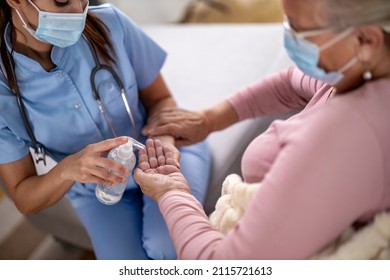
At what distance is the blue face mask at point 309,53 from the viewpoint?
67 cm

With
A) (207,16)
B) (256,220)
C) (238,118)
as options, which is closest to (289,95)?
(238,118)

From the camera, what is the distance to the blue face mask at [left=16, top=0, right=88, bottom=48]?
34.5 inches

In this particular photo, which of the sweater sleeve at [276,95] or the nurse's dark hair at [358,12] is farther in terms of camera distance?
the sweater sleeve at [276,95]

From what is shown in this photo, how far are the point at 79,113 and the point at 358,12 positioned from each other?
65 centimetres

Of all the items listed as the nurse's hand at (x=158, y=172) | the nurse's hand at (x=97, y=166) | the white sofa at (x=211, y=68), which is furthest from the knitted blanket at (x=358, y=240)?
the white sofa at (x=211, y=68)

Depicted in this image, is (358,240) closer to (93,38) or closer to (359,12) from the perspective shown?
(359,12)

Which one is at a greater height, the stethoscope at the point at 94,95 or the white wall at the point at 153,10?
the stethoscope at the point at 94,95

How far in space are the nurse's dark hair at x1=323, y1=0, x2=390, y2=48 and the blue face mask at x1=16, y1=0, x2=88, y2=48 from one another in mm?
511

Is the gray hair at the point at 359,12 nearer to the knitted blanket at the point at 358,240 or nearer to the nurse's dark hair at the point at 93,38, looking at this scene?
the knitted blanket at the point at 358,240

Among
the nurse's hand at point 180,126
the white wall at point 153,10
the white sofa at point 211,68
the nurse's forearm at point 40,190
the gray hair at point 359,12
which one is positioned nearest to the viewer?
the gray hair at point 359,12

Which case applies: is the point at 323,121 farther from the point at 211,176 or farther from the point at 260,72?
the point at 260,72

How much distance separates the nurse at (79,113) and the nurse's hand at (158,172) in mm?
41

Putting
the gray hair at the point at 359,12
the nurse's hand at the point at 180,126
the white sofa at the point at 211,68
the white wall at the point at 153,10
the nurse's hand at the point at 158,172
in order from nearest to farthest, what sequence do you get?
the gray hair at the point at 359,12
the nurse's hand at the point at 158,172
the nurse's hand at the point at 180,126
the white sofa at the point at 211,68
the white wall at the point at 153,10

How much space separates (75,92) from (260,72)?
0.66 meters
